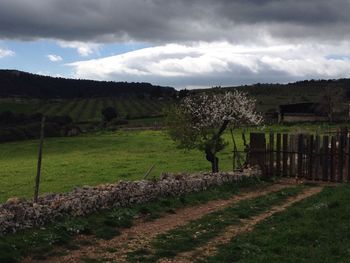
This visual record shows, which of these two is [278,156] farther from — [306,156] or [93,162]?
[93,162]

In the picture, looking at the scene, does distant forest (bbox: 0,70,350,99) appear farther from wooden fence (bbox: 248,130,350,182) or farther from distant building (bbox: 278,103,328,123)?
wooden fence (bbox: 248,130,350,182)

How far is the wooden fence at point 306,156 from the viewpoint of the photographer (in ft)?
68.6

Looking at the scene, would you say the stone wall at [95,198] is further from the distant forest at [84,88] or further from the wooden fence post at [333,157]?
the distant forest at [84,88]

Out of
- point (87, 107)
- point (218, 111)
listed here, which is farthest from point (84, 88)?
point (218, 111)

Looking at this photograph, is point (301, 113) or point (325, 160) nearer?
point (325, 160)

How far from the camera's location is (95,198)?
1317 centimetres

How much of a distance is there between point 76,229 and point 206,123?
14.1m

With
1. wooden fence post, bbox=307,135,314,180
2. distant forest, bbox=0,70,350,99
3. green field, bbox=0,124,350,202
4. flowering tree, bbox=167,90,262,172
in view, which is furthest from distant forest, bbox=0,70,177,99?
wooden fence post, bbox=307,135,314,180

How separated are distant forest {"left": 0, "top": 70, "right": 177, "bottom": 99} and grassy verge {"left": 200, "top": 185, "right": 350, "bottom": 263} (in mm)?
125246

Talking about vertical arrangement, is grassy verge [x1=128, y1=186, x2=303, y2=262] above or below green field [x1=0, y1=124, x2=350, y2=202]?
above

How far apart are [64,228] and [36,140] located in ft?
176

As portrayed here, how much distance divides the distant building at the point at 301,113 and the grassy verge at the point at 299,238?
6552 centimetres

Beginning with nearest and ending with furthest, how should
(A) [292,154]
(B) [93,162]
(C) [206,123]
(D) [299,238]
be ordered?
(D) [299,238]
(A) [292,154]
(C) [206,123]
(B) [93,162]

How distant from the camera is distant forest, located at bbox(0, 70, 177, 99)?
475 ft
